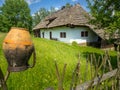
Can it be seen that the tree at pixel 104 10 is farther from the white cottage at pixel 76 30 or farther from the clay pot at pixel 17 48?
the white cottage at pixel 76 30

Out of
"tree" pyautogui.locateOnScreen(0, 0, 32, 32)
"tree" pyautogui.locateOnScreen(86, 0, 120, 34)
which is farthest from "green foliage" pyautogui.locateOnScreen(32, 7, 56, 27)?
"tree" pyautogui.locateOnScreen(86, 0, 120, 34)

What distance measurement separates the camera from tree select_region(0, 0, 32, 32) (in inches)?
2093

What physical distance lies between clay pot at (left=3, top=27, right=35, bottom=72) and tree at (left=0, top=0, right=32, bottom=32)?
2003 inches

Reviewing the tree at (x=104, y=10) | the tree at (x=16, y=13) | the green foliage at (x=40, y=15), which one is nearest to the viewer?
the tree at (x=104, y=10)

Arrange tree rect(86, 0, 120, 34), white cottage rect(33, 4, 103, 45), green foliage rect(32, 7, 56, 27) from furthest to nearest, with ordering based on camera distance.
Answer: green foliage rect(32, 7, 56, 27), white cottage rect(33, 4, 103, 45), tree rect(86, 0, 120, 34)

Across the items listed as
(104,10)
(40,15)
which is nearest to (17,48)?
(104,10)

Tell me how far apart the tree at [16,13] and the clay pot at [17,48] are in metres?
50.9

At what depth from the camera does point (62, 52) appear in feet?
52.1

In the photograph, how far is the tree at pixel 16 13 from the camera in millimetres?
53156

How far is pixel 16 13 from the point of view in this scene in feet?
178

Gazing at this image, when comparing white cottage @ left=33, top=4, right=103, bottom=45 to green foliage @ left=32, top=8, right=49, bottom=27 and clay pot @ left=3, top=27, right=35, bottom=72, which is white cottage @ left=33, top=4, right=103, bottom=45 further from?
green foliage @ left=32, top=8, right=49, bottom=27

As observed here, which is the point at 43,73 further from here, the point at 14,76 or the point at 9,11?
the point at 9,11

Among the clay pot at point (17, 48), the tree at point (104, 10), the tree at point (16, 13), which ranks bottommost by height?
the clay pot at point (17, 48)

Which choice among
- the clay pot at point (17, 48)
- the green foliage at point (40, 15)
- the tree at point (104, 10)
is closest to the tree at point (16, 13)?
the green foliage at point (40, 15)
